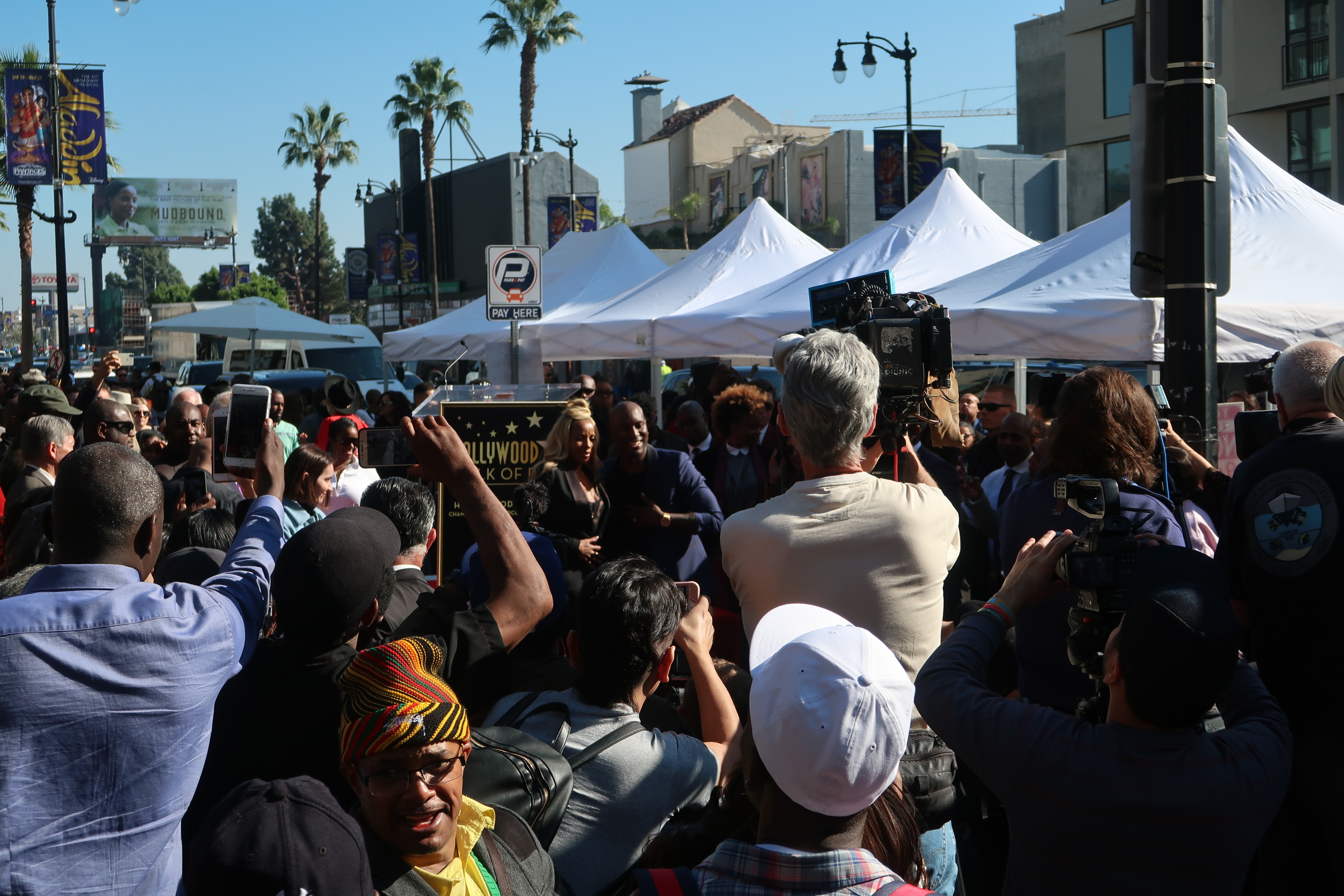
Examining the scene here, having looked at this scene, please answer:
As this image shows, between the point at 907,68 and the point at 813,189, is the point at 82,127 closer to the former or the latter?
the point at 907,68

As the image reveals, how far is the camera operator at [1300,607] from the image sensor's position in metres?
2.97

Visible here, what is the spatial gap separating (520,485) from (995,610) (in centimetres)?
358

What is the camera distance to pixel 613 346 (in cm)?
1314

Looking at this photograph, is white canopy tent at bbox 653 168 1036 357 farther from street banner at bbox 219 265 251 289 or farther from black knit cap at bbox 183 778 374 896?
street banner at bbox 219 265 251 289

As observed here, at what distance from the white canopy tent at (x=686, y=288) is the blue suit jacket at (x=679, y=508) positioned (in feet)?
22.2

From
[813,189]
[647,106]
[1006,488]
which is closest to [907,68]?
[1006,488]

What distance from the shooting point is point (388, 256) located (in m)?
58.7

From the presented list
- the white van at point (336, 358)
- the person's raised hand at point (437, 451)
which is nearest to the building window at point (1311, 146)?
the white van at point (336, 358)

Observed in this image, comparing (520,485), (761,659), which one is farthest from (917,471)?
(520,485)

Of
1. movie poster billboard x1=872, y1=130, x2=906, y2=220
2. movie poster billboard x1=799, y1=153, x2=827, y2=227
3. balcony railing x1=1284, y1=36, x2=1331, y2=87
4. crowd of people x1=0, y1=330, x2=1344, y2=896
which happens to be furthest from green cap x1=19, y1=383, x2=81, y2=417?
movie poster billboard x1=799, y1=153, x2=827, y2=227

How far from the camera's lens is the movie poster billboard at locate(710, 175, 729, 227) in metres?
67.0

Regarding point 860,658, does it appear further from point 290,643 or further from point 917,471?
point 917,471

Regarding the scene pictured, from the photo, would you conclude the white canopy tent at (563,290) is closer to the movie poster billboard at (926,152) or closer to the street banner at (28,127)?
the street banner at (28,127)

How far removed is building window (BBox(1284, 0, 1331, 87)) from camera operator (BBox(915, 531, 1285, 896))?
31169 mm
